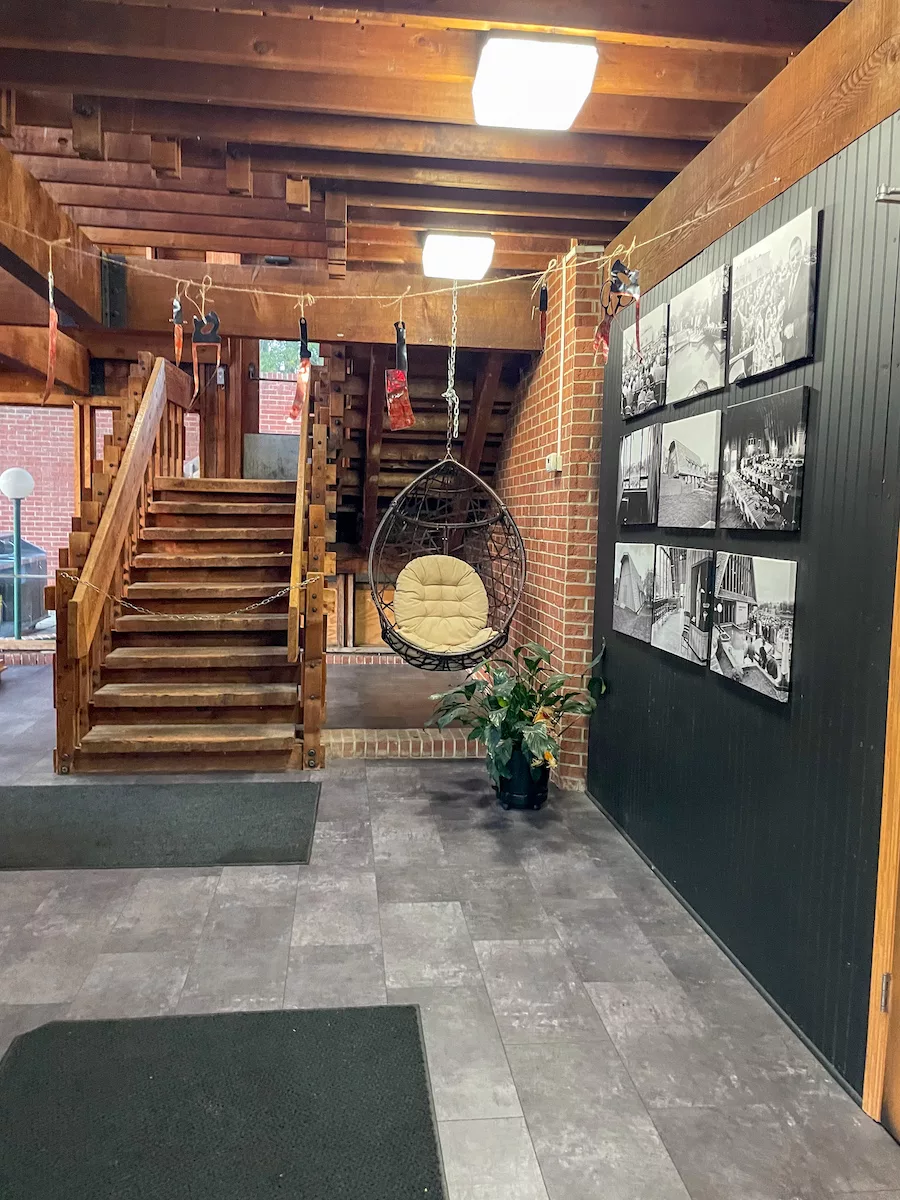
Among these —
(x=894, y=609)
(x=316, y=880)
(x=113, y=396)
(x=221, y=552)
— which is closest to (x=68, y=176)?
(x=221, y=552)

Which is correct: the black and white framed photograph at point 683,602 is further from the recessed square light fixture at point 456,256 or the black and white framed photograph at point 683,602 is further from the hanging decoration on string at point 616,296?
the recessed square light fixture at point 456,256

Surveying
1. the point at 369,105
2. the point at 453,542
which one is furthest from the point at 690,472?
the point at 453,542

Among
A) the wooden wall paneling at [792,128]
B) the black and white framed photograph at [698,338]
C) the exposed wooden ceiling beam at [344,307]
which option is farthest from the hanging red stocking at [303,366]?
the black and white framed photograph at [698,338]

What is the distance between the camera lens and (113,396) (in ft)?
23.1

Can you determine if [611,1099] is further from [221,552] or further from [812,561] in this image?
[221,552]

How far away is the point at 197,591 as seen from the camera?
4957 mm

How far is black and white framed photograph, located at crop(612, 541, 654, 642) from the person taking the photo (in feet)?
10.5

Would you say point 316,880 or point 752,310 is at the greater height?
point 752,310

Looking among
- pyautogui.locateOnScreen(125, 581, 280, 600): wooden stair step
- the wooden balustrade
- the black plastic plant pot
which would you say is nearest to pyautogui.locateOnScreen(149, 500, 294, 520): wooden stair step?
the wooden balustrade

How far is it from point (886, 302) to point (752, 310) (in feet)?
1.97

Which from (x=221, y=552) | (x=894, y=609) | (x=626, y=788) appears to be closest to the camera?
(x=894, y=609)

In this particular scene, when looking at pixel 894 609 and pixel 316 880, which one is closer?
pixel 894 609

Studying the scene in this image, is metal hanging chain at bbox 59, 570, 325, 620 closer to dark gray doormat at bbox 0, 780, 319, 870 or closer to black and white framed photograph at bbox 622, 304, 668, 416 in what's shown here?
dark gray doormat at bbox 0, 780, 319, 870

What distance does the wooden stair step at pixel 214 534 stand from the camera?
5.29 metres
